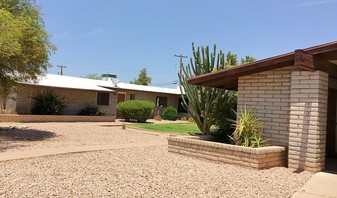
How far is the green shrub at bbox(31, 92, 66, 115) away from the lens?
68.6ft

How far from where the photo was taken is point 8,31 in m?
→ 10.1

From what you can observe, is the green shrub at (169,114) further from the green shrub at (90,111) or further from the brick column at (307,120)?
the brick column at (307,120)

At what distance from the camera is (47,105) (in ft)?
69.1

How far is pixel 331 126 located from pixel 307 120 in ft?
11.2

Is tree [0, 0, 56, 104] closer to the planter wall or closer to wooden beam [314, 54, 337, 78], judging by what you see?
the planter wall

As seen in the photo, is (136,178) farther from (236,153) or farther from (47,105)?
(47,105)

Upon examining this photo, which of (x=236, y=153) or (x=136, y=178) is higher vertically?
(x=236, y=153)

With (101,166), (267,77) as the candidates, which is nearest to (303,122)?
(267,77)

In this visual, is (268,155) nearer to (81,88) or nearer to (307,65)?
(307,65)

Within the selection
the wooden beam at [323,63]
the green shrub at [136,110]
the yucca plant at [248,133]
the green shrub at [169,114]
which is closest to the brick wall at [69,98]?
the green shrub at [136,110]

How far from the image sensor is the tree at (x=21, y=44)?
10039 millimetres

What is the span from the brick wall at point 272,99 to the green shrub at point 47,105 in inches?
623

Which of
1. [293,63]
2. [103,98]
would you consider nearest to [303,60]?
[293,63]

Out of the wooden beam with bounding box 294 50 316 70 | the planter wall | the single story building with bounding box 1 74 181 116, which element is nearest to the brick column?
the wooden beam with bounding box 294 50 316 70
